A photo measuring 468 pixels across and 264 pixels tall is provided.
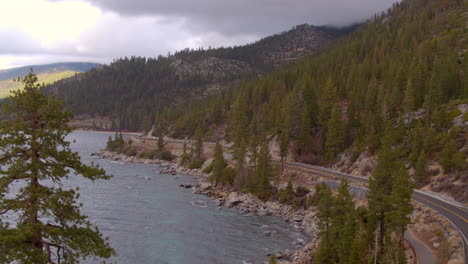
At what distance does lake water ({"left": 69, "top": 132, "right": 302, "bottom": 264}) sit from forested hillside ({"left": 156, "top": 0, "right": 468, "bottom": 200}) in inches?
658

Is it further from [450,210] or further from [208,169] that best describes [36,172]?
[208,169]

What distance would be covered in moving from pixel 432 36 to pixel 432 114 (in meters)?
74.4

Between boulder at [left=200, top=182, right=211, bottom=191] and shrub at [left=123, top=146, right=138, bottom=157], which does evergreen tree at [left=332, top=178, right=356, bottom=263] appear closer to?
boulder at [left=200, top=182, right=211, bottom=191]

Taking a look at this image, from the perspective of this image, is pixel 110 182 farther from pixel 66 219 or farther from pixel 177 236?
pixel 66 219

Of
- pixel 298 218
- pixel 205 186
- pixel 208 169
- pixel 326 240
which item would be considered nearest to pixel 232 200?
pixel 205 186

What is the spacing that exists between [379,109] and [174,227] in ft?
158

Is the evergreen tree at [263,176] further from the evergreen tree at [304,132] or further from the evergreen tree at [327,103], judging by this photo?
the evergreen tree at [327,103]

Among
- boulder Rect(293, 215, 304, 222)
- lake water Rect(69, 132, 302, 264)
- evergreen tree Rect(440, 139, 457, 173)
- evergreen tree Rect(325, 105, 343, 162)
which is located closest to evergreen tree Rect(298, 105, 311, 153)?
evergreen tree Rect(325, 105, 343, 162)

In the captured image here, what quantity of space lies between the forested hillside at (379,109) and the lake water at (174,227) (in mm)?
16714

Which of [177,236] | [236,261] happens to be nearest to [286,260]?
[236,261]

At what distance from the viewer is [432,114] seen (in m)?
55.6

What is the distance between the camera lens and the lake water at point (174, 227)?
3581 centimetres

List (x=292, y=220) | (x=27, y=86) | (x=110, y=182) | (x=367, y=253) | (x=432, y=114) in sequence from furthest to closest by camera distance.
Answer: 1. (x=110, y=182)
2. (x=432, y=114)
3. (x=292, y=220)
4. (x=367, y=253)
5. (x=27, y=86)

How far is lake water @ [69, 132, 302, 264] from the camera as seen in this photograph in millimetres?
35812
